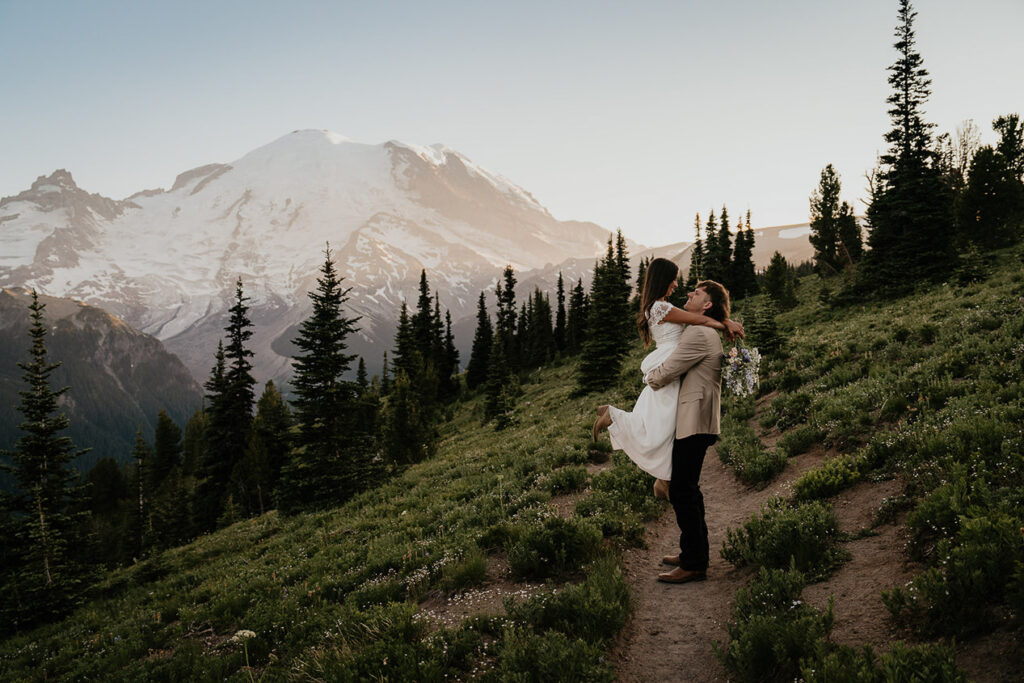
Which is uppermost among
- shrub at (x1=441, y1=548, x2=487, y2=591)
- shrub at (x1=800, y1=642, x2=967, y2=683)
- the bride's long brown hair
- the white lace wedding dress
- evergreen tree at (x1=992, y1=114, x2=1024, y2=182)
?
evergreen tree at (x1=992, y1=114, x2=1024, y2=182)

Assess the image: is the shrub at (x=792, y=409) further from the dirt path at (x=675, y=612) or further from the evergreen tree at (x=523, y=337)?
the evergreen tree at (x=523, y=337)

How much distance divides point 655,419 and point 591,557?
238 cm

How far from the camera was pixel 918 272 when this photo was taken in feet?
100

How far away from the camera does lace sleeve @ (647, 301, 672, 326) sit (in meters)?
5.58

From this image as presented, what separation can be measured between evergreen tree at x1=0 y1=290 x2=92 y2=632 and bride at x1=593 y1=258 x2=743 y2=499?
77.4ft

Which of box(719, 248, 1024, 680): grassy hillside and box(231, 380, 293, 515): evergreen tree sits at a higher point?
box(719, 248, 1024, 680): grassy hillside

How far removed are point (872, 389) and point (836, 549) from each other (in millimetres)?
6033

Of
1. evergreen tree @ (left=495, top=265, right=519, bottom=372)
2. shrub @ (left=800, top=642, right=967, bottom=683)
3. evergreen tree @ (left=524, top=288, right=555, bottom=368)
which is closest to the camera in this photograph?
shrub @ (left=800, top=642, right=967, bottom=683)

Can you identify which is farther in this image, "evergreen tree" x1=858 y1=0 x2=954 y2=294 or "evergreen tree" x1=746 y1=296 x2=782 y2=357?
"evergreen tree" x1=858 y1=0 x2=954 y2=294

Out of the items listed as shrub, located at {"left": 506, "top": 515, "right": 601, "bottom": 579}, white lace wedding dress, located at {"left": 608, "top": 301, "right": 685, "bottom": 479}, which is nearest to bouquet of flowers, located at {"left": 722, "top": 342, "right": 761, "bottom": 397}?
white lace wedding dress, located at {"left": 608, "top": 301, "right": 685, "bottom": 479}

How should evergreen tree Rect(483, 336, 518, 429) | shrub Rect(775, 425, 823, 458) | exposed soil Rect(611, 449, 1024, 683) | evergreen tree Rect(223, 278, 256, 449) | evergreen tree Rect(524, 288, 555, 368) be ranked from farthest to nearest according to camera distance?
evergreen tree Rect(524, 288, 555, 368) < evergreen tree Rect(223, 278, 256, 449) < evergreen tree Rect(483, 336, 518, 429) < shrub Rect(775, 425, 823, 458) < exposed soil Rect(611, 449, 1024, 683)

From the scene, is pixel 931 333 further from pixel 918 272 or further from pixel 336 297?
pixel 336 297

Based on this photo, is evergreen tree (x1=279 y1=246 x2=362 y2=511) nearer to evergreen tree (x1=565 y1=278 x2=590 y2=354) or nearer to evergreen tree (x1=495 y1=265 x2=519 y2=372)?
evergreen tree (x1=495 y1=265 x2=519 y2=372)

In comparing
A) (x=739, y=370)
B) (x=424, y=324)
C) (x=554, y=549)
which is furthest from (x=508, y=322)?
(x=739, y=370)
